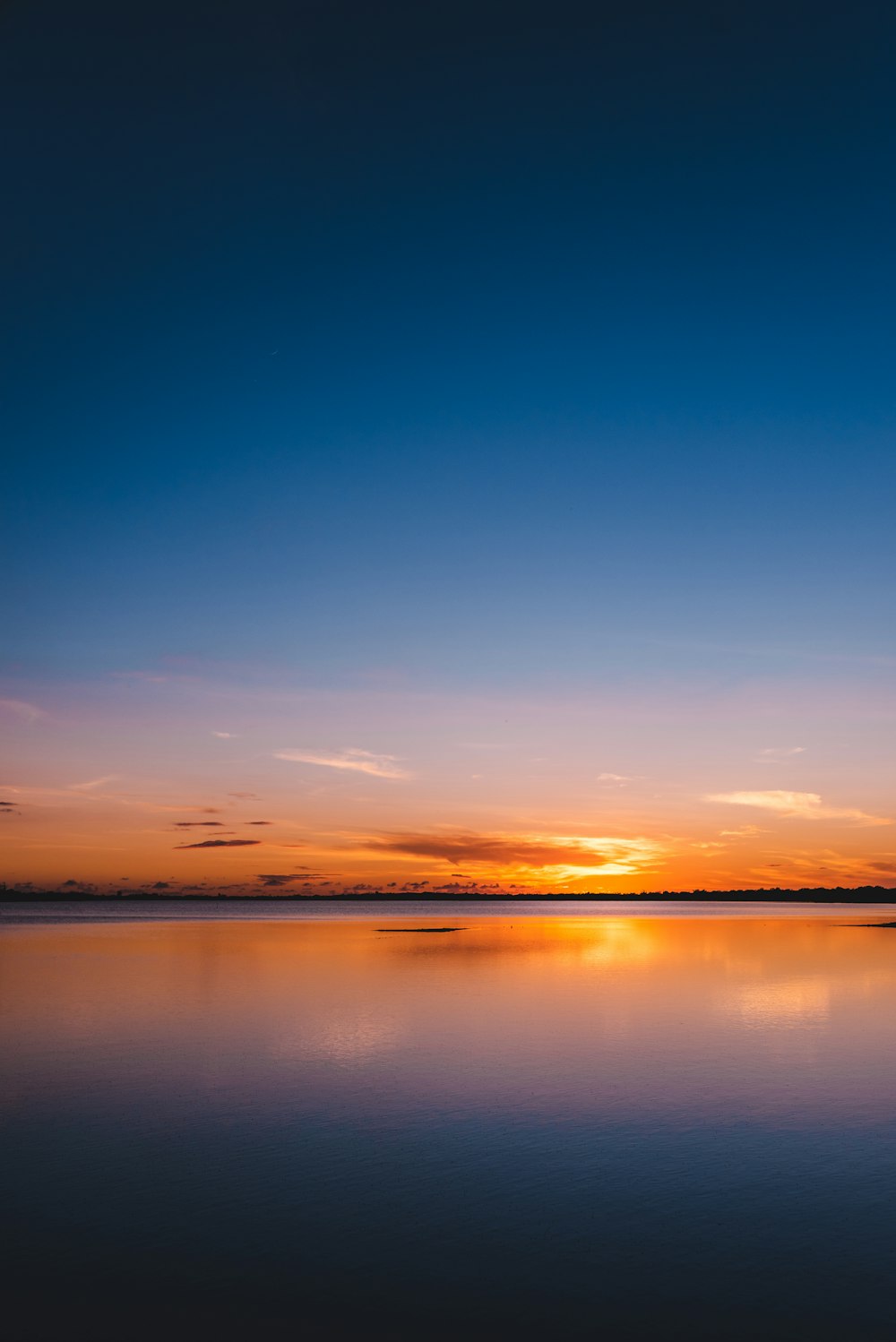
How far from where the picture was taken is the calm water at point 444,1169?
8656 millimetres

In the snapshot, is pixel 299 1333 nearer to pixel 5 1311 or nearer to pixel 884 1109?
pixel 5 1311

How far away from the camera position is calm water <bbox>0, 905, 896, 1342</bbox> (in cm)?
866

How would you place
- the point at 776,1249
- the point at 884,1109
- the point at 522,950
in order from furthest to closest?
the point at 522,950 < the point at 884,1109 < the point at 776,1249

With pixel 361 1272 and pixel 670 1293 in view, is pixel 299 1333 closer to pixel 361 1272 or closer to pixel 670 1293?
pixel 361 1272

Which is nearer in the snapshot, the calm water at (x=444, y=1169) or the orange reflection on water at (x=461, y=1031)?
A: the calm water at (x=444, y=1169)

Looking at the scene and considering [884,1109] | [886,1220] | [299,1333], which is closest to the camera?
[299,1333]

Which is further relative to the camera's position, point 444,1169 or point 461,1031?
point 461,1031

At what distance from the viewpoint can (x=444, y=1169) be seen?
12750mm

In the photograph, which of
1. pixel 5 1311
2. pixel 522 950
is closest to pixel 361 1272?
pixel 5 1311

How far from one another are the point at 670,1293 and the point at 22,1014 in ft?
73.4

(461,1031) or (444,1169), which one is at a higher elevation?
(444,1169)

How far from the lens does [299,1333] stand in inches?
316

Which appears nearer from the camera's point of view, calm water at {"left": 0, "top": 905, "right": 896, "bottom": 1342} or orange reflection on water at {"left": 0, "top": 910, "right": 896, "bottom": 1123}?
calm water at {"left": 0, "top": 905, "right": 896, "bottom": 1342}

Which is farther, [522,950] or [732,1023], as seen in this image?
[522,950]
